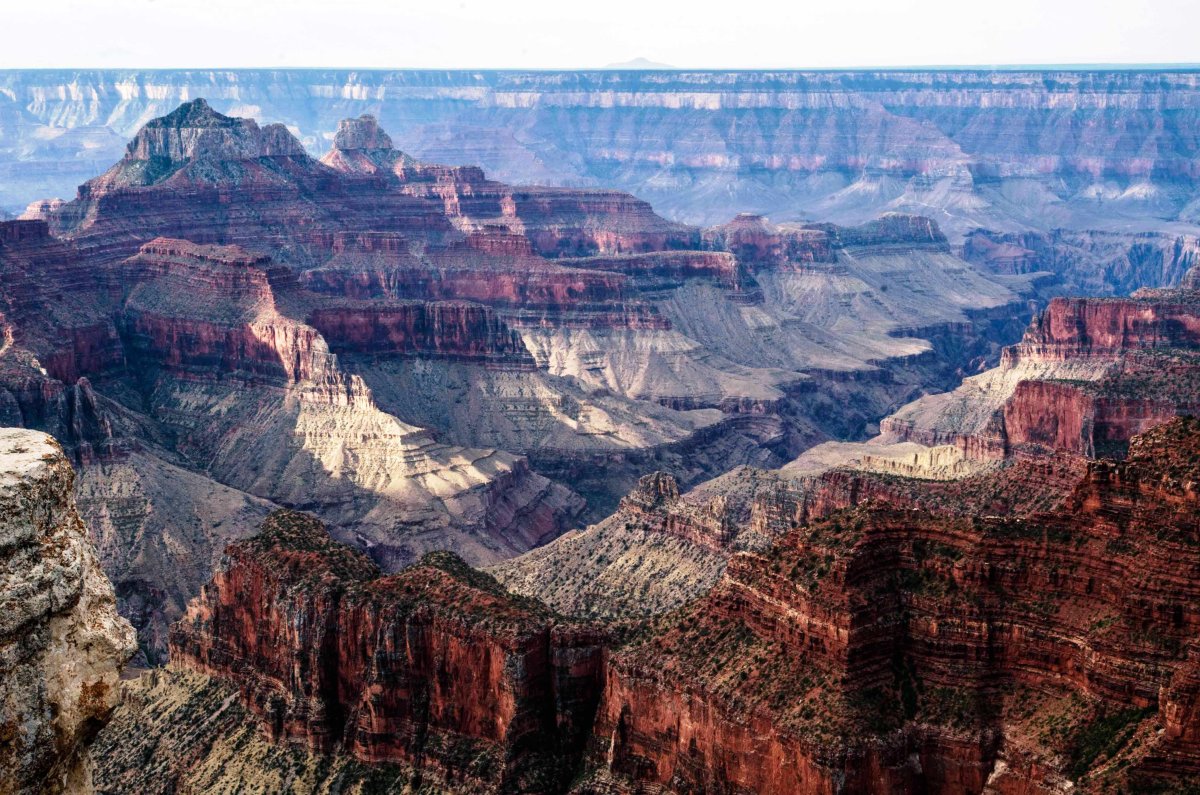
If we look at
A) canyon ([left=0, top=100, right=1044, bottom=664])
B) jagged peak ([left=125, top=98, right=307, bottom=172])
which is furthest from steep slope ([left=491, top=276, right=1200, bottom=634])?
jagged peak ([left=125, top=98, right=307, bottom=172])

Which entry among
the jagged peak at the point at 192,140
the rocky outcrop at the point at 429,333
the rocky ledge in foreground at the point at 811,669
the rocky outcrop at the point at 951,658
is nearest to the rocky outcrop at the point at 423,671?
the rocky ledge in foreground at the point at 811,669

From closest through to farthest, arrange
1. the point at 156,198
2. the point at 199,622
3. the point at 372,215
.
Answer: the point at 199,622 → the point at 156,198 → the point at 372,215

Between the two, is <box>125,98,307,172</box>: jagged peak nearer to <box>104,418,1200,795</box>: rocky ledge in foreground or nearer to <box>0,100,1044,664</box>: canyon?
<box>0,100,1044,664</box>: canyon

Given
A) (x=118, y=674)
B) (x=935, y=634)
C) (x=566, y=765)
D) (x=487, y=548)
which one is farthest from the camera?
(x=487, y=548)

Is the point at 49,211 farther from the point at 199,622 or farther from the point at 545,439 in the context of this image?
the point at 199,622

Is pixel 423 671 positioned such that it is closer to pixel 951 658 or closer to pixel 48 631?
pixel 951 658

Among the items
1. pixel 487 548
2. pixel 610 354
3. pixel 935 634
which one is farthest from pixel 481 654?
pixel 610 354

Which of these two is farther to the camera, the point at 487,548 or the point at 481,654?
the point at 487,548

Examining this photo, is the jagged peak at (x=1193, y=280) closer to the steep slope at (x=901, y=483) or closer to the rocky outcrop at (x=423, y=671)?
the steep slope at (x=901, y=483)

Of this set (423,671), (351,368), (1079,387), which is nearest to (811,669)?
(423,671)
